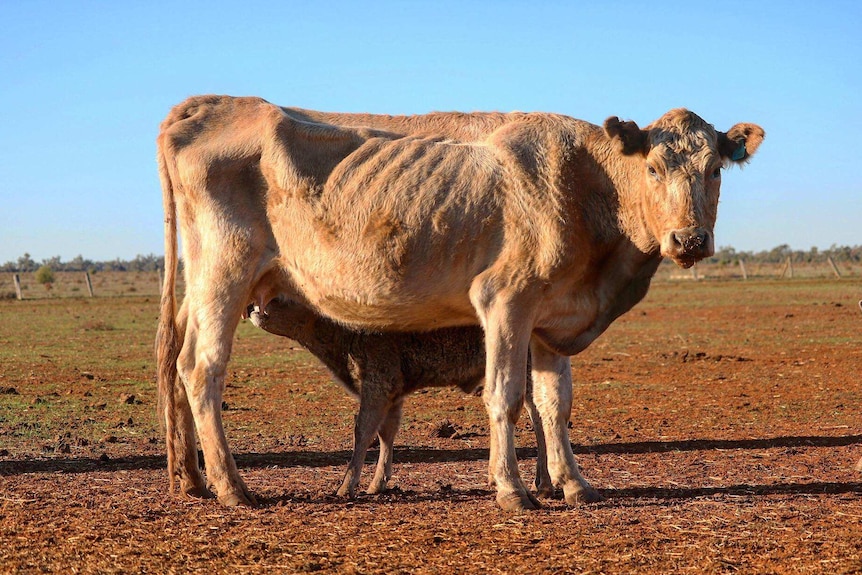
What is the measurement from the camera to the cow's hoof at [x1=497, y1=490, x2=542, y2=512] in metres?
7.81

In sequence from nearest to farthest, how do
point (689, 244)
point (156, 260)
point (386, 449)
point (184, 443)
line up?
1. point (689, 244)
2. point (184, 443)
3. point (386, 449)
4. point (156, 260)

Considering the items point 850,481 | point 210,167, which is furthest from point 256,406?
point 850,481

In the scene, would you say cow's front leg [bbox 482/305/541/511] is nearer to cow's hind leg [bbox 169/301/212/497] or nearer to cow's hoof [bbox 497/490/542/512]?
cow's hoof [bbox 497/490/542/512]

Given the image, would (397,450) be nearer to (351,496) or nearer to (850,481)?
(351,496)

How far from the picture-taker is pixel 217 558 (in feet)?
21.1

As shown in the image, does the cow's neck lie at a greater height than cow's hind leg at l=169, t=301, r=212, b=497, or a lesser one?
greater

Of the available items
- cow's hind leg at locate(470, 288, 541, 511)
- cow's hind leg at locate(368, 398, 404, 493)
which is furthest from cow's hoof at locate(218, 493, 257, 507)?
cow's hind leg at locate(470, 288, 541, 511)

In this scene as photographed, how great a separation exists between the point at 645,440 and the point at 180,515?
5.83 meters

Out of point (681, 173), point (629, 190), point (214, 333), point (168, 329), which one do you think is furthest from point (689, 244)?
point (168, 329)

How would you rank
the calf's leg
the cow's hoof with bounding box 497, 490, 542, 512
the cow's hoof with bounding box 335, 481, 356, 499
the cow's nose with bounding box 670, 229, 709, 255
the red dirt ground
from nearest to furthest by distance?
the red dirt ground
the cow's nose with bounding box 670, 229, 709, 255
the cow's hoof with bounding box 497, 490, 542, 512
the cow's hoof with bounding box 335, 481, 356, 499
the calf's leg

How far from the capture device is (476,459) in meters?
10.7

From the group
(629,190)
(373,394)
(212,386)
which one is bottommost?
(373,394)

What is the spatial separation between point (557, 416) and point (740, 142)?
8.42 feet

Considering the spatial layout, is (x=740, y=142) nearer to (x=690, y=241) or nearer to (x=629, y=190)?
(x=629, y=190)
